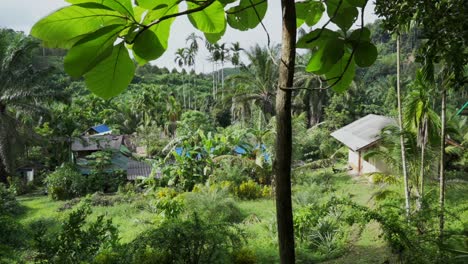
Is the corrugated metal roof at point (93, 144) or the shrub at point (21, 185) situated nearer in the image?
the shrub at point (21, 185)

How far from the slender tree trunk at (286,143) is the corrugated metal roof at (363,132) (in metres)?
13.0

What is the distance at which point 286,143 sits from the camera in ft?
1.40

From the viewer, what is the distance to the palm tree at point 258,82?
1806cm

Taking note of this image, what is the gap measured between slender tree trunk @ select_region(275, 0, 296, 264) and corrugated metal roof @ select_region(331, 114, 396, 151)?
13.0m

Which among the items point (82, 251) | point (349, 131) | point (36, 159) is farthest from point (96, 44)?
point (36, 159)

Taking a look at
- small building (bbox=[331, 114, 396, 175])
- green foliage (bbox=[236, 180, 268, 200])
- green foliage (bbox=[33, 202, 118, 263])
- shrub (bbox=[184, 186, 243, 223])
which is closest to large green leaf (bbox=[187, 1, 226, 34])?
green foliage (bbox=[33, 202, 118, 263])

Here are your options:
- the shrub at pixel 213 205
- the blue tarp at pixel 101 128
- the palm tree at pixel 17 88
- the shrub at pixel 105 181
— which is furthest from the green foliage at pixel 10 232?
the blue tarp at pixel 101 128

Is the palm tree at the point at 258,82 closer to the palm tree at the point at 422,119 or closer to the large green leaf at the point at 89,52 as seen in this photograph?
the palm tree at the point at 422,119

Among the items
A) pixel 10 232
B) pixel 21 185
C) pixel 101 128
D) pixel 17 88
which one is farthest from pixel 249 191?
pixel 101 128

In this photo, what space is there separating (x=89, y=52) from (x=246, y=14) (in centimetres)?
30

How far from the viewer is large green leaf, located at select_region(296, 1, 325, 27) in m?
0.60

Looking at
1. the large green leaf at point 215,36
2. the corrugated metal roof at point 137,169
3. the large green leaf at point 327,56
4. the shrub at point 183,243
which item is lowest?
the corrugated metal roof at point 137,169

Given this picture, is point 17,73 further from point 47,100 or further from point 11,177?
point 11,177

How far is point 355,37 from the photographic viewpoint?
520 millimetres
